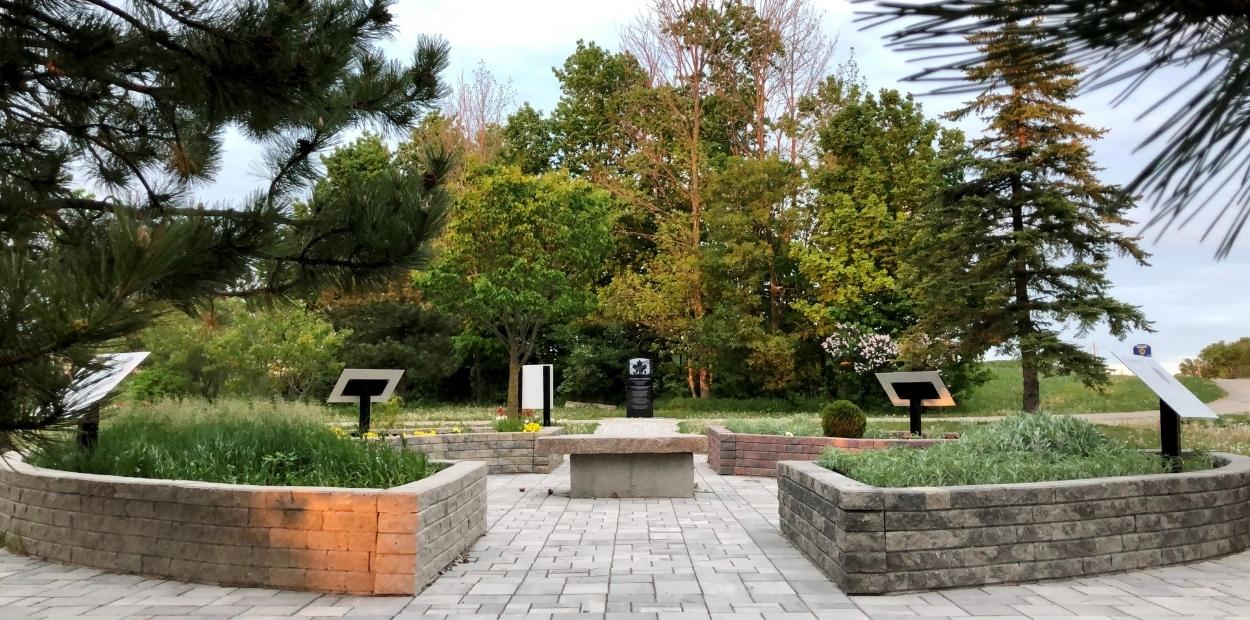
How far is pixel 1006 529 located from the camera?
497 centimetres

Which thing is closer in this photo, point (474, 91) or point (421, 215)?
point (421, 215)

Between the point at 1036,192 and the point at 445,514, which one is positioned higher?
the point at 1036,192

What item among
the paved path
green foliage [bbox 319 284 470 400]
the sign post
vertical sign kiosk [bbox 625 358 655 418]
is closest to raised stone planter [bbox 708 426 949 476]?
the sign post

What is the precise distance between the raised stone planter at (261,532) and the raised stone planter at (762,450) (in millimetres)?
6167

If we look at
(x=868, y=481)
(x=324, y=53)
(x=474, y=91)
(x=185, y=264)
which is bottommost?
(x=868, y=481)

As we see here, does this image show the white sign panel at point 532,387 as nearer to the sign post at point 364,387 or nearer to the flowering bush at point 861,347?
the sign post at point 364,387

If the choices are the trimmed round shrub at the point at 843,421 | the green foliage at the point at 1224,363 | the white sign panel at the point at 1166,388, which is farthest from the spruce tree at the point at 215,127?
the green foliage at the point at 1224,363

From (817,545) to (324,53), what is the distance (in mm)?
4136

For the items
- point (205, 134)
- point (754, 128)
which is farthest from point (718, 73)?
point (205, 134)

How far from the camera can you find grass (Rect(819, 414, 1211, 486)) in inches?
220

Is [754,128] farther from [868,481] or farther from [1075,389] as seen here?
[868,481]

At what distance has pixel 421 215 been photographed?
18.1ft

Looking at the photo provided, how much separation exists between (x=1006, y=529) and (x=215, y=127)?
5369 millimetres

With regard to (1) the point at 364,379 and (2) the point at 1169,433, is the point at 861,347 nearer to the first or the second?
(1) the point at 364,379
